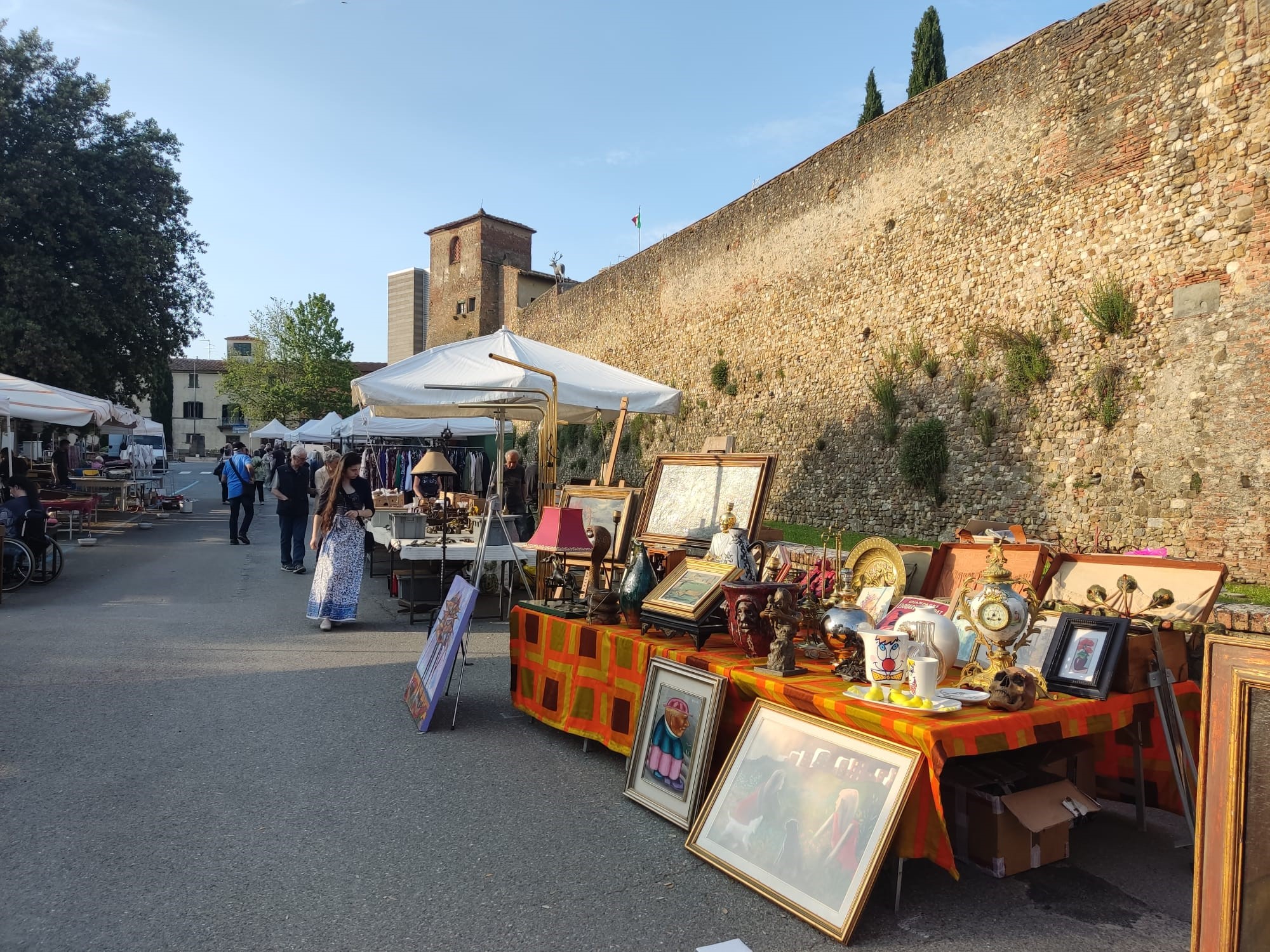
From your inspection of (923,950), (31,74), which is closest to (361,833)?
(923,950)

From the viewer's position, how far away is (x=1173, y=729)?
9.70 ft

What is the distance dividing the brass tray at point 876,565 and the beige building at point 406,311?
51.3 m

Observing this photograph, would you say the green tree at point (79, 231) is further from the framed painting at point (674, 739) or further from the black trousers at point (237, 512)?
the framed painting at point (674, 739)

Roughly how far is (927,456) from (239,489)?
1040 cm

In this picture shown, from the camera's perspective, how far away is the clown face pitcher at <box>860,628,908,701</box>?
2758mm

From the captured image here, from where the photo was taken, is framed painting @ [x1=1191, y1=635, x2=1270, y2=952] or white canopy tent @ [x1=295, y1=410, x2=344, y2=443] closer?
framed painting @ [x1=1191, y1=635, x2=1270, y2=952]

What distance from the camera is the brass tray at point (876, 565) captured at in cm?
359

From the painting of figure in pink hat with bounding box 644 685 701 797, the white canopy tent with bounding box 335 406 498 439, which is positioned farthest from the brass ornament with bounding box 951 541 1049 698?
the white canopy tent with bounding box 335 406 498 439

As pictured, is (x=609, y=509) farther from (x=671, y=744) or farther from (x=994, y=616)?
(x=994, y=616)

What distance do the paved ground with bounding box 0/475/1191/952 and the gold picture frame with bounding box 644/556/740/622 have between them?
82 cm

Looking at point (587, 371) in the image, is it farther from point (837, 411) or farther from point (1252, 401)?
point (837, 411)

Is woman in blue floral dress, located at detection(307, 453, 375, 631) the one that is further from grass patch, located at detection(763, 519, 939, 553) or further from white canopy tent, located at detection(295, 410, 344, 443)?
white canopy tent, located at detection(295, 410, 344, 443)

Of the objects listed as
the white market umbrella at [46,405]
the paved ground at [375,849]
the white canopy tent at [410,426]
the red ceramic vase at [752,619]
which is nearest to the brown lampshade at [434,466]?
the paved ground at [375,849]

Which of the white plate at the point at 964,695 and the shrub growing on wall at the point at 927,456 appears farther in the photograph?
the shrub growing on wall at the point at 927,456
